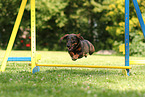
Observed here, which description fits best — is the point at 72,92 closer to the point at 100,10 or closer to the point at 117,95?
the point at 117,95

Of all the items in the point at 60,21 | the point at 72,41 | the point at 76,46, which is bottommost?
the point at 60,21

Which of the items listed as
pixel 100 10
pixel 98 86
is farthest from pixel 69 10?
pixel 98 86

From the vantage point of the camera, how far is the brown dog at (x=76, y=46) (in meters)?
5.53

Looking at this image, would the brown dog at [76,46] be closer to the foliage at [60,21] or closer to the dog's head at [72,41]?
the dog's head at [72,41]

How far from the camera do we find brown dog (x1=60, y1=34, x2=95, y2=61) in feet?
18.1

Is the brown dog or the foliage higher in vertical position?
the brown dog

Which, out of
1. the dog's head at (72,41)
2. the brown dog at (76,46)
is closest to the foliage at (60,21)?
the brown dog at (76,46)

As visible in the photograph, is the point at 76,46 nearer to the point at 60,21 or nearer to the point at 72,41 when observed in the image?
the point at 72,41

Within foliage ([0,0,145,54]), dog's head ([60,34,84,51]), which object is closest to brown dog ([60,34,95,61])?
dog's head ([60,34,84,51])

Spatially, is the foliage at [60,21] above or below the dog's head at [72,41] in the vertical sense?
below

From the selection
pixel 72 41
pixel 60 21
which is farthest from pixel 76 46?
pixel 60 21

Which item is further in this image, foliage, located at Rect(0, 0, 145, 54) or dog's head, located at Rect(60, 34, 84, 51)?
foliage, located at Rect(0, 0, 145, 54)

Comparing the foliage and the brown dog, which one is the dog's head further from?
the foliage

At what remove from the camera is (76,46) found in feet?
18.8
